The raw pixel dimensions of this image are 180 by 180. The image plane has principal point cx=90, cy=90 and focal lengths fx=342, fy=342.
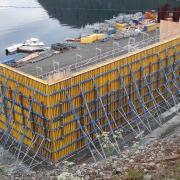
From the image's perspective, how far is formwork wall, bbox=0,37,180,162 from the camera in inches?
862

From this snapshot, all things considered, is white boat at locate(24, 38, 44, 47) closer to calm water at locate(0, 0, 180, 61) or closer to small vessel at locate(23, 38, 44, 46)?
small vessel at locate(23, 38, 44, 46)

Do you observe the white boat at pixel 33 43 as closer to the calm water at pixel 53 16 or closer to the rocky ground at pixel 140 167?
the calm water at pixel 53 16

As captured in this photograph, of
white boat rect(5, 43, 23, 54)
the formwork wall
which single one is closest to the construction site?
the formwork wall

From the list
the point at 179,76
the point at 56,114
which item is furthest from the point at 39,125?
the point at 179,76

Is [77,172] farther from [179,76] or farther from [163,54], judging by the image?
[179,76]

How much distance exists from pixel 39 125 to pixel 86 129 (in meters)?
3.41

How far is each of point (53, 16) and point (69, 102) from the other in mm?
73374

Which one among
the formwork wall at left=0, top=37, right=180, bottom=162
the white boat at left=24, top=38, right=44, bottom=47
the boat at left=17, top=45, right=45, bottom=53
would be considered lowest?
the boat at left=17, top=45, right=45, bottom=53

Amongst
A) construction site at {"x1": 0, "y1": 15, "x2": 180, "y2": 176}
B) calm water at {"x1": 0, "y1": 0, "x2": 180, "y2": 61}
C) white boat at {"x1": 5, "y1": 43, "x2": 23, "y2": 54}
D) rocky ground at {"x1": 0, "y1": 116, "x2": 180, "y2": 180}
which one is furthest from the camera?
calm water at {"x1": 0, "y1": 0, "x2": 180, "y2": 61}

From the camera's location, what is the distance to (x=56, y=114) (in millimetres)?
21875

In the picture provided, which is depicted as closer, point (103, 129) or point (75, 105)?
point (75, 105)

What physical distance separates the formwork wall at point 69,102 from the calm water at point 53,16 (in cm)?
3927

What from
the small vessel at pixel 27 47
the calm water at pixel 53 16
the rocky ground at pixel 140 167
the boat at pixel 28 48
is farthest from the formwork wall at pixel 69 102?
the calm water at pixel 53 16

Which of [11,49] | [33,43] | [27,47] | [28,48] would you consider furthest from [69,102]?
[33,43]
